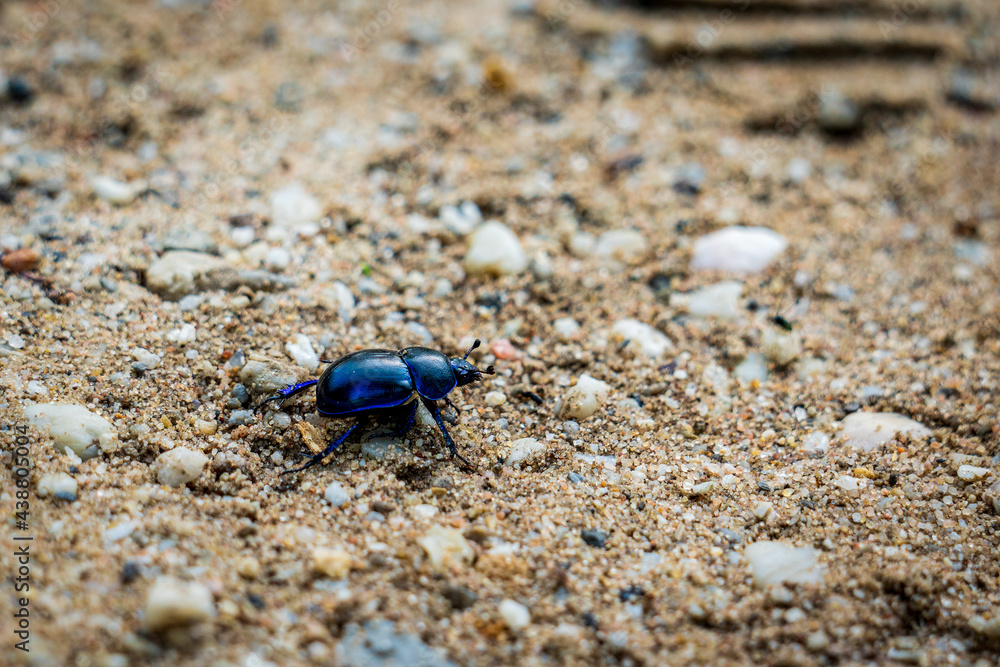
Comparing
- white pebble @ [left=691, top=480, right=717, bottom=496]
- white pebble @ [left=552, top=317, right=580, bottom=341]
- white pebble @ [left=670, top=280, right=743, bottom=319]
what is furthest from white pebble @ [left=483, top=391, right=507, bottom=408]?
white pebble @ [left=670, top=280, right=743, bottom=319]

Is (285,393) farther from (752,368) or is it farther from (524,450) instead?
(752,368)

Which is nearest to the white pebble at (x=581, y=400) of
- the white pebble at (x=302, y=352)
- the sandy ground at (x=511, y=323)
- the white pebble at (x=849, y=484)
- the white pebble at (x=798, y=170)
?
the sandy ground at (x=511, y=323)

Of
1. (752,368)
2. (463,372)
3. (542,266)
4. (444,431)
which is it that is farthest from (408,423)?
(752,368)

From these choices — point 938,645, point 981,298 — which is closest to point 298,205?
point 938,645

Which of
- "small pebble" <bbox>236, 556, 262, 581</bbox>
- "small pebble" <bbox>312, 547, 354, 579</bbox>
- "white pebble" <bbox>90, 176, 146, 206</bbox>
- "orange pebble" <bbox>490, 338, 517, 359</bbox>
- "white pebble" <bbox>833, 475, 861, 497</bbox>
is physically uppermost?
"white pebble" <bbox>90, 176, 146, 206</bbox>

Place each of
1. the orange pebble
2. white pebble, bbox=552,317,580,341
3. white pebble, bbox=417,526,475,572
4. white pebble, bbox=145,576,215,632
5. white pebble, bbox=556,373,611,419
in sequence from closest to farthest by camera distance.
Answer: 1. white pebble, bbox=145,576,215,632
2. white pebble, bbox=417,526,475,572
3. white pebble, bbox=556,373,611,419
4. the orange pebble
5. white pebble, bbox=552,317,580,341

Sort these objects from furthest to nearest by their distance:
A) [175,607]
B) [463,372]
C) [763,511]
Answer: [463,372] < [763,511] < [175,607]

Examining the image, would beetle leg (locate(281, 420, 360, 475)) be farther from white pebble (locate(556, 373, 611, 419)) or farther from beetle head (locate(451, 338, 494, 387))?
white pebble (locate(556, 373, 611, 419))
